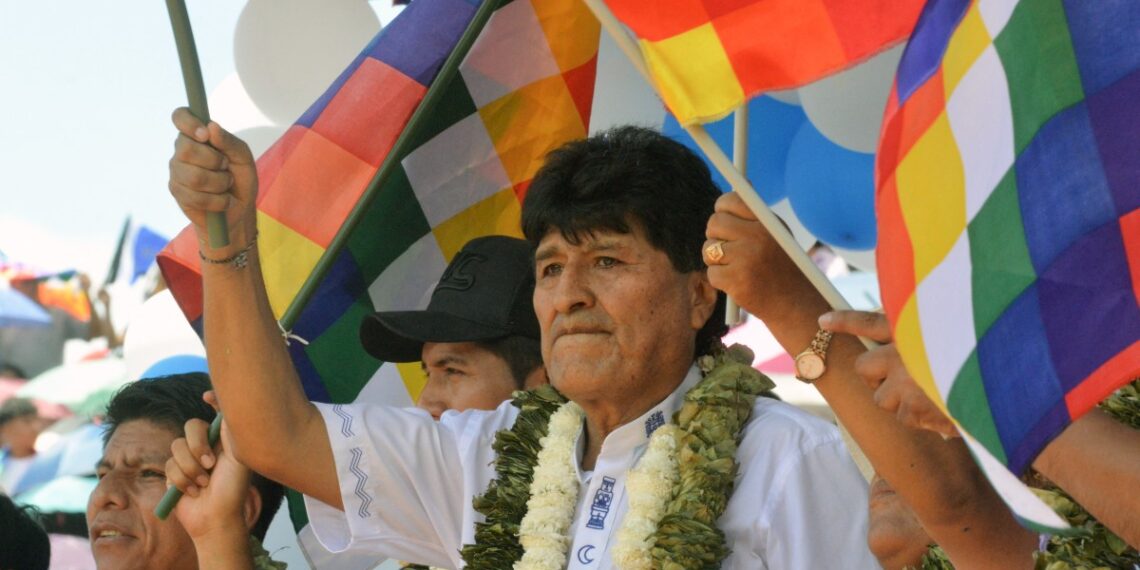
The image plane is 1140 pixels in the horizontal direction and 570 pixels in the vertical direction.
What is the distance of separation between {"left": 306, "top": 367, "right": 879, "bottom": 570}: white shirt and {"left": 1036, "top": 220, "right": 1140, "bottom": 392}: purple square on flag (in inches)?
29.0

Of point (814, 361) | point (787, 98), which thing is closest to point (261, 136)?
point (787, 98)

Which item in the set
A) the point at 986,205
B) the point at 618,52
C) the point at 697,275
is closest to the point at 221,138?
the point at 697,275

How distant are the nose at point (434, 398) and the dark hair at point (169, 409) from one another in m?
0.39

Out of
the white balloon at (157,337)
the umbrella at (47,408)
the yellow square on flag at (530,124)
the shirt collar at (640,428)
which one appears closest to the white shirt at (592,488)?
the shirt collar at (640,428)

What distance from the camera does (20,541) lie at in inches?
171

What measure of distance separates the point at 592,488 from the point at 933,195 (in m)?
1.14

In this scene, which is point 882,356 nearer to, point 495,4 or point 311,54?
point 495,4

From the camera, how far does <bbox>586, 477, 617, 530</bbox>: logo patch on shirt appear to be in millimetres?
2998

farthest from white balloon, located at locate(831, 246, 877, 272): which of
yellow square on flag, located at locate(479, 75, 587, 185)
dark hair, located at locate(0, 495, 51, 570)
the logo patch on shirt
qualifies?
dark hair, located at locate(0, 495, 51, 570)

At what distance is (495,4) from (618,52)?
91 cm

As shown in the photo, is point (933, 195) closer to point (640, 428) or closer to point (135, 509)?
point (640, 428)

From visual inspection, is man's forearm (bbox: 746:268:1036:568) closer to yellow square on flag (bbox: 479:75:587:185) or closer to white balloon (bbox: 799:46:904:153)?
yellow square on flag (bbox: 479:75:587:185)

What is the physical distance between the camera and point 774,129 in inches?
200

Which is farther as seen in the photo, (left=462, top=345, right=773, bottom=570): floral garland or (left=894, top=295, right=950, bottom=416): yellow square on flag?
(left=462, top=345, right=773, bottom=570): floral garland
